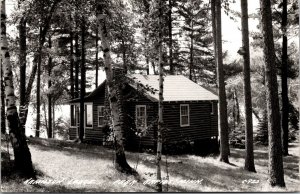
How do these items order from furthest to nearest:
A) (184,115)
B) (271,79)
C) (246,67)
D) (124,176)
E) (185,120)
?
1. (185,120)
2. (184,115)
3. (246,67)
4. (124,176)
5. (271,79)

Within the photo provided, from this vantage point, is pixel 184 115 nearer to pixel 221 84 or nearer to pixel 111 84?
pixel 221 84

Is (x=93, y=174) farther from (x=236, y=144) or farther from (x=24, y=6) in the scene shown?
(x=236, y=144)

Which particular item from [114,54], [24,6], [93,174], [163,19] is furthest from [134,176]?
[114,54]

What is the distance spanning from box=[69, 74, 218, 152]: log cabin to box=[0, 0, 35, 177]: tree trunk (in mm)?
9860

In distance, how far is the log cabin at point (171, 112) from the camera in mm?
21688

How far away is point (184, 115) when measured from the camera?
23.3 m

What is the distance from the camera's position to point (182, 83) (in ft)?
83.5

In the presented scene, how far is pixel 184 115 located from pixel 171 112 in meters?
1.42

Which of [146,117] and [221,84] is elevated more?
[221,84]

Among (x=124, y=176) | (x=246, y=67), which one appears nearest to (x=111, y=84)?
(x=124, y=176)

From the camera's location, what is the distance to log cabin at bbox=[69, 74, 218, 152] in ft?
71.2

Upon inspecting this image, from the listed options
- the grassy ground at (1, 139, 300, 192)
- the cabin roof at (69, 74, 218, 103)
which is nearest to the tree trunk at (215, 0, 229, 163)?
the grassy ground at (1, 139, 300, 192)

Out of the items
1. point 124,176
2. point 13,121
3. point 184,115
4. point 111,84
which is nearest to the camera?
point 13,121

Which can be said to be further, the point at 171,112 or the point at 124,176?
the point at 171,112
